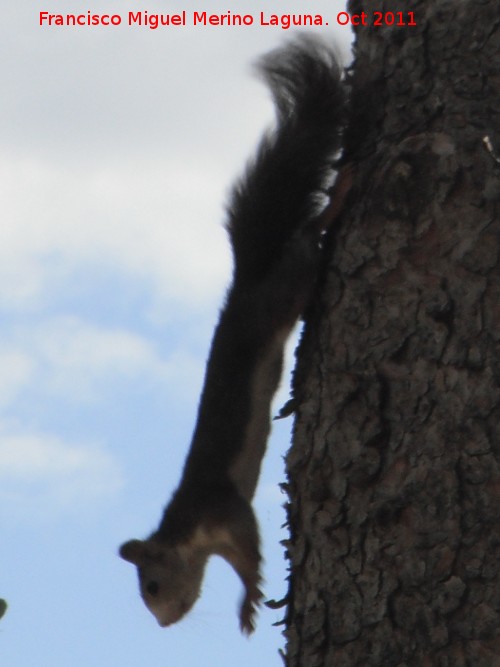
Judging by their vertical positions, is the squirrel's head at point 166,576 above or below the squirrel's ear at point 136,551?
below

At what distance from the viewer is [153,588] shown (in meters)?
4.17

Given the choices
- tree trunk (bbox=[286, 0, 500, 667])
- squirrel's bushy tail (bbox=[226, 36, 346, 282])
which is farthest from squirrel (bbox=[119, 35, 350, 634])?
tree trunk (bbox=[286, 0, 500, 667])

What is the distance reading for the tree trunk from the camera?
217 centimetres

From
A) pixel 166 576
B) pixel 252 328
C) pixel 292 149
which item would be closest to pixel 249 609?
pixel 166 576

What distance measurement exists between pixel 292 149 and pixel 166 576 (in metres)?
1.92

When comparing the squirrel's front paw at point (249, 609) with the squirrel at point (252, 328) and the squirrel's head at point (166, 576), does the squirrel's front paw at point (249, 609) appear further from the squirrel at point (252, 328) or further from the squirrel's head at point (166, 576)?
the squirrel's head at point (166, 576)

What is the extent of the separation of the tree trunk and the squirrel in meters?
0.21

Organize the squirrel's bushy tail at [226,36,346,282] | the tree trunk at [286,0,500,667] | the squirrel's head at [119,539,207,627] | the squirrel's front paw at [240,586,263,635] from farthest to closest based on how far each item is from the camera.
Answer: the squirrel's head at [119,539,207,627]
the squirrel's front paw at [240,586,263,635]
the squirrel's bushy tail at [226,36,346,282]
the tree trunk at [286,0,500,667]

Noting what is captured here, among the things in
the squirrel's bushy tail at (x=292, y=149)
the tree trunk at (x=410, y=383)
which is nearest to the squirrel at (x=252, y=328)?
the squirrel's bushy tail at (x=292, y=149)

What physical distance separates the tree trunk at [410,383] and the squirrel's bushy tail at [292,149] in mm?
183

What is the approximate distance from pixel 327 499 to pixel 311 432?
0.56ft

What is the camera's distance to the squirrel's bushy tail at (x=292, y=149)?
2889mm

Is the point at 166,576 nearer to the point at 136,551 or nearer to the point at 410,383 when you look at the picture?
the point at 136,551

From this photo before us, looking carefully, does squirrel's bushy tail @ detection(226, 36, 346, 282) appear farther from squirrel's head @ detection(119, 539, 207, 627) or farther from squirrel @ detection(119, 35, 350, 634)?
squirrel's head @ detection(119, 539, 207, 627)
